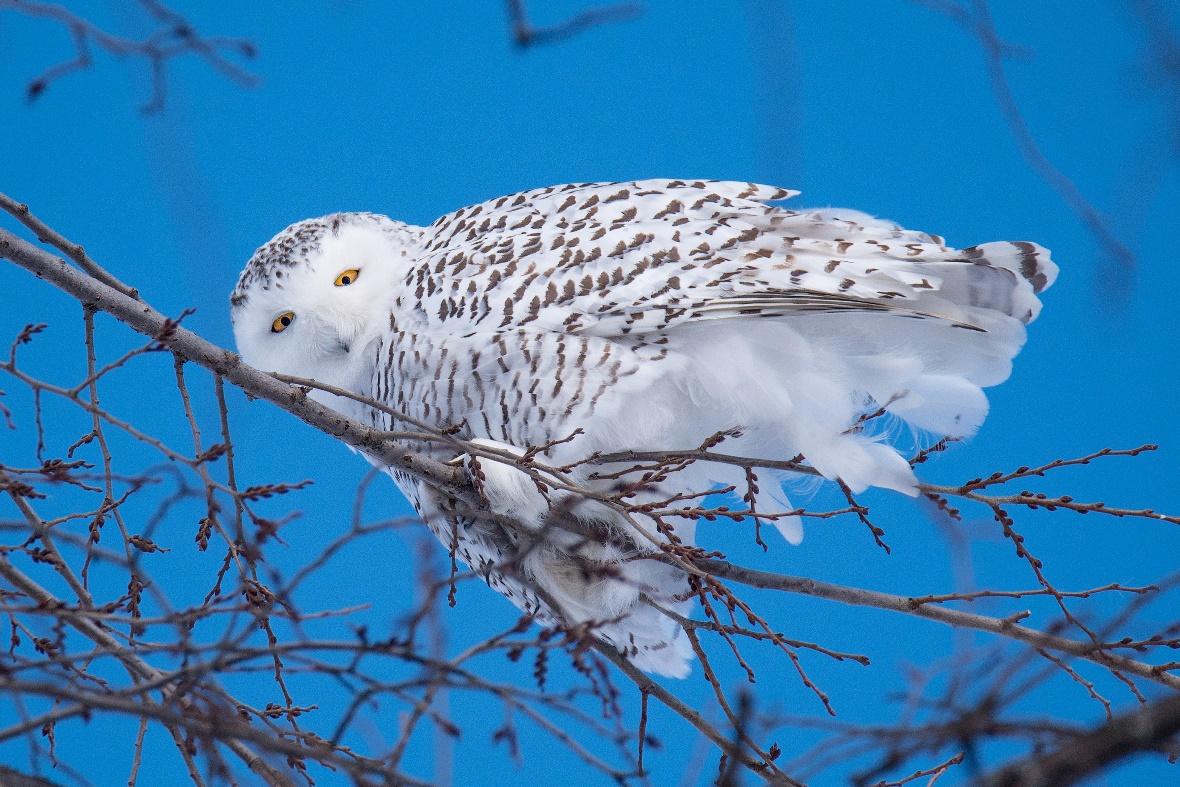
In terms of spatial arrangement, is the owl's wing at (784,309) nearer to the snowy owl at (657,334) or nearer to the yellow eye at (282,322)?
the snowy owl at (657,334)

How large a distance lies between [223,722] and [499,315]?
3.18 feet

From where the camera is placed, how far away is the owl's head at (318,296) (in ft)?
5.99

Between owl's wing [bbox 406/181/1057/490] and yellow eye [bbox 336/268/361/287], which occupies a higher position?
yellow eye [bbox 336/268/361/287]

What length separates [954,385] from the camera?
5.52 feet

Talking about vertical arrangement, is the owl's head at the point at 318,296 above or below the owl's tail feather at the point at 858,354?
above

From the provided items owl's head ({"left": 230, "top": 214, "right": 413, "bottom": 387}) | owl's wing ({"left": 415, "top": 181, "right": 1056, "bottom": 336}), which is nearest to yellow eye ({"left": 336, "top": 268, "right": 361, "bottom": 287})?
owl's head ({"left": 230, "top": 214, "right": 413, "bottom": 387})

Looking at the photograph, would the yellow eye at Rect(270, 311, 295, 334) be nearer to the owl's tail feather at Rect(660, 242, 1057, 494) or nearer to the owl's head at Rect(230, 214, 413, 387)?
the owl's head at Rect(230, 214, 413, 387)

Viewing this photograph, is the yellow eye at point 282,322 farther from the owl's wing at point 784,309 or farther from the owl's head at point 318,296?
the owl's wing at point 784,309

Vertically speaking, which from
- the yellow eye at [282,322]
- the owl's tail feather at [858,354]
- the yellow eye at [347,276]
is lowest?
the owl's tail feather at [858,354]

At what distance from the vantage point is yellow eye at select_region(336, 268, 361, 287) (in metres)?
1.85

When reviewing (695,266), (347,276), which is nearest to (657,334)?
(695,266)

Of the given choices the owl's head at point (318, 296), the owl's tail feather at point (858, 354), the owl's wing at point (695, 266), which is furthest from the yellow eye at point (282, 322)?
the owl's tail feather at point (858, 354)

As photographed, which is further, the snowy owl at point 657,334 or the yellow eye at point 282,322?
the yellow eye at point 282,322

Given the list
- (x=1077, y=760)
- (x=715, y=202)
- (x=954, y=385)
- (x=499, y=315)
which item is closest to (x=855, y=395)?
(x=954, y=385)
